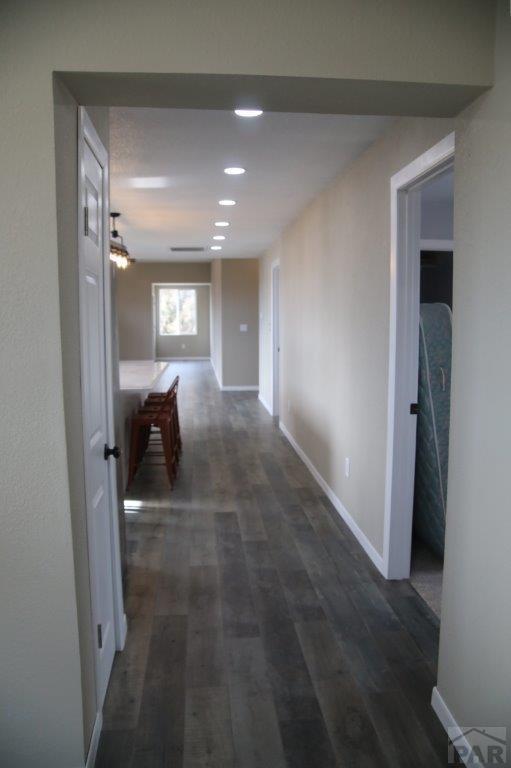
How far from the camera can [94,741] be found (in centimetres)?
197

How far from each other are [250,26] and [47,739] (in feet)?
6.93

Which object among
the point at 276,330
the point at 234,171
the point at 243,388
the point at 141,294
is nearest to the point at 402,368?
the point at 234,171

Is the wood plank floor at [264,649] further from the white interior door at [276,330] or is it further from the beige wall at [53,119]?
the white interior door at [276,330]

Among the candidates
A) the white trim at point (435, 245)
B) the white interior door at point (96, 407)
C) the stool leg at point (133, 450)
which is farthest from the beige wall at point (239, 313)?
the white interior door at point (96, 407)

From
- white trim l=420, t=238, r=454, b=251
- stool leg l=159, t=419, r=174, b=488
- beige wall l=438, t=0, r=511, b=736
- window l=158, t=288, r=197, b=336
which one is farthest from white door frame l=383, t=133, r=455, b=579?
window l=158, t=288, r=197, b=336

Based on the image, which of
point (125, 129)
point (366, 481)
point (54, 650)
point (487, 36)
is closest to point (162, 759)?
point (54, 650)

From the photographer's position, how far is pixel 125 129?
3.11 meters

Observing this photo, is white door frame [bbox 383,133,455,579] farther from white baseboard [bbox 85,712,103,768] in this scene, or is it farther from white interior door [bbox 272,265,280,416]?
white interior door [bbox 272,265,280,416]

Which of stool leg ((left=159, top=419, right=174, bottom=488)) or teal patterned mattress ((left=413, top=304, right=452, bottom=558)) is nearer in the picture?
teal patterned mattress ((left=413, top=304, right=452, bottom=558))

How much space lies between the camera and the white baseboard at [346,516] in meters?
3.42

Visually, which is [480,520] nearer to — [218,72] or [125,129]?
→ [218,72]

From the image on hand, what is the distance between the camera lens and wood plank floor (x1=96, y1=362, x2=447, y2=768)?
203cm

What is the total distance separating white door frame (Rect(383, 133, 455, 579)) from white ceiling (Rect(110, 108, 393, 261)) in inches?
19.3

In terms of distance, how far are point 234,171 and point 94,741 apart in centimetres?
339
